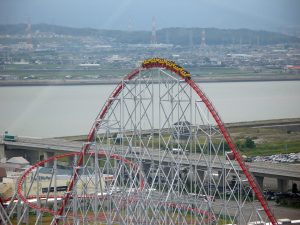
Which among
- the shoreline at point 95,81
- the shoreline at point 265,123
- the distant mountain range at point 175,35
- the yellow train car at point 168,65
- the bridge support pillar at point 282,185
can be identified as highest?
the yellow train car at point 168,65

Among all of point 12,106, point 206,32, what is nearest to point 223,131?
point 12,106

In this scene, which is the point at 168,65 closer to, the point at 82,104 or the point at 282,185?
the point at 282,185

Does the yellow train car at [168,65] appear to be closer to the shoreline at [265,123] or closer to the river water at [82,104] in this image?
the shoreline at [265,123]

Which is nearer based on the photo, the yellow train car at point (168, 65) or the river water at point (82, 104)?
the yellow train car at point (168, 65)

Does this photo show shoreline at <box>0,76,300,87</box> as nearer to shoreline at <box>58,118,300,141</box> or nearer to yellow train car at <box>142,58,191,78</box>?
shoreline at <box>58,118,300,141</box>

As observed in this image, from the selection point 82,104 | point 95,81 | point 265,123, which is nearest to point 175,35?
point 95,81

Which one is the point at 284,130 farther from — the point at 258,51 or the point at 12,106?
the point at 258,51

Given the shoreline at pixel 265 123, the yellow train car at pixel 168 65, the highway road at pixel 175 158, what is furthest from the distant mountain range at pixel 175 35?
the yellow train car at pixel 168 65
